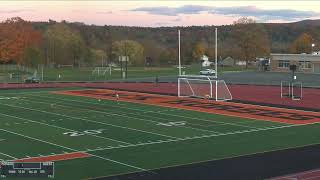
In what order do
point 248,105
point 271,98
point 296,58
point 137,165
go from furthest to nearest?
point 296,58 → point 271,98 → point 248,105 → point 137,165

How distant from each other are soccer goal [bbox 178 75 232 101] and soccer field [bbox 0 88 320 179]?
7.53m

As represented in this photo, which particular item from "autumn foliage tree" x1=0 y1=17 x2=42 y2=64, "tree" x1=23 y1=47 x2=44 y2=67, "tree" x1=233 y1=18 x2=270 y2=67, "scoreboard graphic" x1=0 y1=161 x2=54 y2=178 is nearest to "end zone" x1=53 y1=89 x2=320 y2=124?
"scoreboard graphic" x1=0 y1=161 x2=54 y2=178

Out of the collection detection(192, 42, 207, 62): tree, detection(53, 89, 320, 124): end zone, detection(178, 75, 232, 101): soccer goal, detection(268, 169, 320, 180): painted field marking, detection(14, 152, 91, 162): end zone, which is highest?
detection(192, 42, 207, 62): tree

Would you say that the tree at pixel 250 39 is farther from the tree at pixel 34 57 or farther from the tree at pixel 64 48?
the tree at pixel 34 57

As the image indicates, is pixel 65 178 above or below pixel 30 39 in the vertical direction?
below

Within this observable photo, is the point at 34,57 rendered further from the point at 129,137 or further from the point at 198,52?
the point at 129,137

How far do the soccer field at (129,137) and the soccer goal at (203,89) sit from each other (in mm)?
7526

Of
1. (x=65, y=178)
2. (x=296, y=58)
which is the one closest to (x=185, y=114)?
(x=65, y=178)

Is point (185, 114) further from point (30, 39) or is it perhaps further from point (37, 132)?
point (30, 39)

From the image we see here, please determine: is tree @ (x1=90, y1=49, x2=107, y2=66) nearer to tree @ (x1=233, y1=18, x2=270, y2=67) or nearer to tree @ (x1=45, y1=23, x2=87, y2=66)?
tree @ (x1=45, y1=23, x2=87, y2=66)

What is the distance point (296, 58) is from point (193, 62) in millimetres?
59288

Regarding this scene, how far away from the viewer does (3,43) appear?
354ft

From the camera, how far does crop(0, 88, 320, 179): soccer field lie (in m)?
19.0

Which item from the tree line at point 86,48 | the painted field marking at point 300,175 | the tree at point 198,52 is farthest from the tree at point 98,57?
the painted field marking at point 300,175
